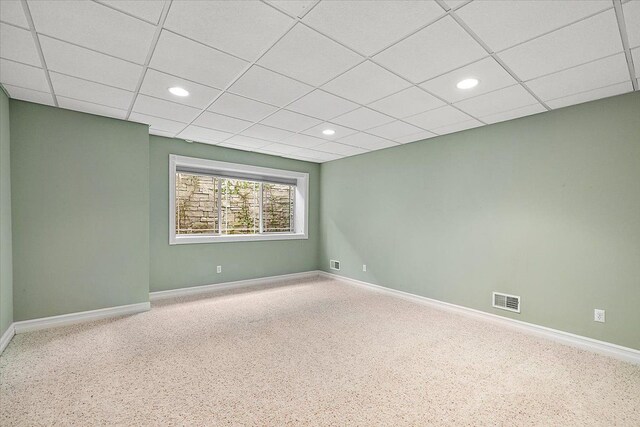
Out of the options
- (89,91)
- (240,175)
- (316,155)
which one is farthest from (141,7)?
(316,155)

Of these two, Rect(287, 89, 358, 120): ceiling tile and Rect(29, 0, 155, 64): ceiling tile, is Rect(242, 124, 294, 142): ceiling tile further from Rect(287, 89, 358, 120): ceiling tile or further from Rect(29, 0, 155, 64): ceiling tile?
Rect(29, 0, 155, 64): ceiling tile

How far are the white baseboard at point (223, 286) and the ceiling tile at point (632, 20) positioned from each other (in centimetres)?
511

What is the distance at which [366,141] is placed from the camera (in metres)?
4.32

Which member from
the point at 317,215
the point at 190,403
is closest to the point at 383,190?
the point at 317,215

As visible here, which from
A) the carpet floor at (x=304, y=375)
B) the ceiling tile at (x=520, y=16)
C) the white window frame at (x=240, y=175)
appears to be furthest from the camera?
the white window frame at (x=240, y=175)

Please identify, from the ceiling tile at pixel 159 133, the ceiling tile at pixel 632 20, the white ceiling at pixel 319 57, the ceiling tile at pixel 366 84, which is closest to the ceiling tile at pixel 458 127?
the white ceiling at pixel 319 57

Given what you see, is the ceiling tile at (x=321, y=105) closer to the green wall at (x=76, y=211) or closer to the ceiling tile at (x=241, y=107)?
the ceiling tile at (x=241, y=107)

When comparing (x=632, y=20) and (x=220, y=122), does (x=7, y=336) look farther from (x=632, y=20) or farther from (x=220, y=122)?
(x=632, y=20)

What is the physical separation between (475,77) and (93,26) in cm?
269

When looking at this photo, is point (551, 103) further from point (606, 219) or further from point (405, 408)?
point (405, 408)

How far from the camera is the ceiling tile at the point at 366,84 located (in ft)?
7.42

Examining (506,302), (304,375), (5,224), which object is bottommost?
(304,375)

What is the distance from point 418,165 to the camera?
431 cm

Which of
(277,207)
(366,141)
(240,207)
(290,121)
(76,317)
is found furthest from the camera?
(277,207)
